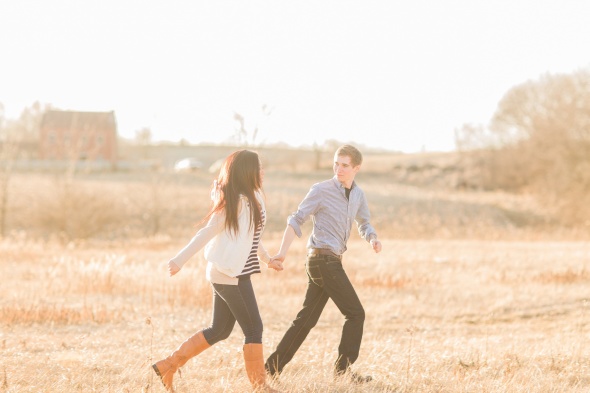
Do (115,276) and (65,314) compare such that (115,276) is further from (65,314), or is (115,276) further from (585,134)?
(585,134)

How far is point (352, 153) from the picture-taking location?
20.0ft

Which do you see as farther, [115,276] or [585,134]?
[585,134]

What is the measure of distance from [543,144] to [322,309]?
135 feet

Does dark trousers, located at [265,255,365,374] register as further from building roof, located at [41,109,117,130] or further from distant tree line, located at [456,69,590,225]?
building roof, located at [41,109,117,130]

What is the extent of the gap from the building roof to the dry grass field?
41057 millimetres

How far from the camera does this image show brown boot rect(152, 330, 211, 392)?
17.8ft

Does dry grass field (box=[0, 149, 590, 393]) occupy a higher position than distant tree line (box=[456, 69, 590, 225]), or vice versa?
distant tree line (box=[456, 69, 590, 225])

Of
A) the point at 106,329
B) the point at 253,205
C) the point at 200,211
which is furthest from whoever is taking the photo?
the point at 200,211

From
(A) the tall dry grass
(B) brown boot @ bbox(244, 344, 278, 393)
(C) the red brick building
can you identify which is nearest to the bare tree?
(A) the tall dry grass

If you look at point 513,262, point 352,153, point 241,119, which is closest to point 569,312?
point 513,262

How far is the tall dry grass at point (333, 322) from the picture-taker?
6.16m

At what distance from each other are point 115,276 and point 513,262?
9.74 meters

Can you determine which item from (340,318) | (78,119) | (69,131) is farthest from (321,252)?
(78,119)

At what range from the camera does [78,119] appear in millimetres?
68688
